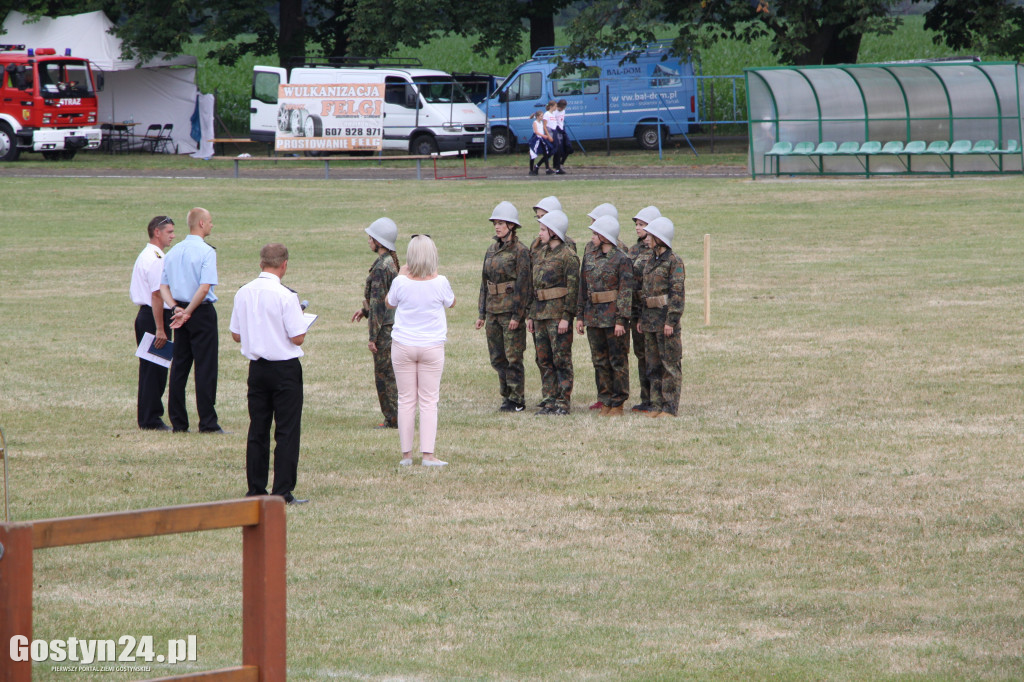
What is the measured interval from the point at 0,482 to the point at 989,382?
9.12 meters

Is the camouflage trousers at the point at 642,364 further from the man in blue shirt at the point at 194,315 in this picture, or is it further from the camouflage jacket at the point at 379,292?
the man in blue shirt at the point at 194,315

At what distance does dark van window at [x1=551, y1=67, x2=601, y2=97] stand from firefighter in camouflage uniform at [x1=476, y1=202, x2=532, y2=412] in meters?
29.8

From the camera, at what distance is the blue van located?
41.8m

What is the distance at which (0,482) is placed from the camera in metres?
9.88

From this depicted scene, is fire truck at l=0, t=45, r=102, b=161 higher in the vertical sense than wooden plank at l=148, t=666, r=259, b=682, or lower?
higher

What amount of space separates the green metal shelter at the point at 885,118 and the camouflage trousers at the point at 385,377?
23.3m

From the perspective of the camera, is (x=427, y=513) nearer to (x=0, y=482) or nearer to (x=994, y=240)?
(x=0, y=482)

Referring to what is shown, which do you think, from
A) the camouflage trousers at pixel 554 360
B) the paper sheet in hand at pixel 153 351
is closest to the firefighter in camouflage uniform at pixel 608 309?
the camouflage trousers at pixel 554 360

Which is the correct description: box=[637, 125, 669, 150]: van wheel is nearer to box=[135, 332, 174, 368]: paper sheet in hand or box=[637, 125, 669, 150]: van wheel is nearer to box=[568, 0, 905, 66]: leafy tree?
box=[568, 0, 905, 66]: leafy tree

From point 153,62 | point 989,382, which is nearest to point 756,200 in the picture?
point 989,382

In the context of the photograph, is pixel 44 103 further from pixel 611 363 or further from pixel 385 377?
pixel 611 363

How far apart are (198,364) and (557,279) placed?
10.9 feet

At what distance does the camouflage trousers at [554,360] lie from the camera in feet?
40.0

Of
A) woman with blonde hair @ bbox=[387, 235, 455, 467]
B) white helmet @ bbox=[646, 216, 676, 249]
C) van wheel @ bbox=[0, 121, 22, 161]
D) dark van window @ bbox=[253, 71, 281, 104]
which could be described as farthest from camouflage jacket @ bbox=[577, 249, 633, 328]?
dark van window @ bbox=[253, 71, 281, 104]
